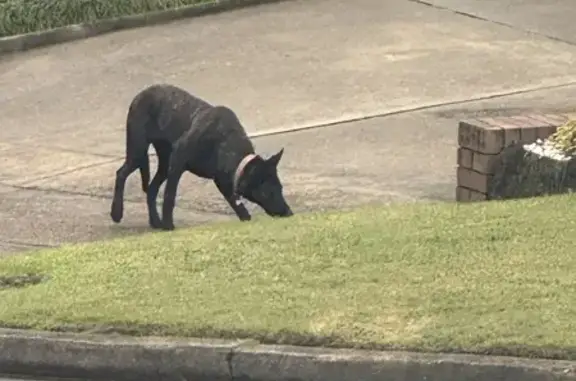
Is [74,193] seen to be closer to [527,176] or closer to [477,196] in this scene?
[477,196]

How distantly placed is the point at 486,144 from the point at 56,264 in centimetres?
299

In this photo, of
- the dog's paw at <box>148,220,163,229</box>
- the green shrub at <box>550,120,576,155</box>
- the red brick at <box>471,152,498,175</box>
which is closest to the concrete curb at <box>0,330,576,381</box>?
the dog's paw at <box>148,220,163,229</box>

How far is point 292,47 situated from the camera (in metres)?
15.2

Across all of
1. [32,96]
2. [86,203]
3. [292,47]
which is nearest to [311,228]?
[86,203]

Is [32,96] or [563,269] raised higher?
[563,269]

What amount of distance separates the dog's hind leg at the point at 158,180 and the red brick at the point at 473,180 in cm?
184

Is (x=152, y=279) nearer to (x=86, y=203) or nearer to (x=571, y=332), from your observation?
(x=571, y=332)

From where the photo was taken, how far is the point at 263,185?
8.96 metres

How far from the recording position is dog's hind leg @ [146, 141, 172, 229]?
959 centimetres

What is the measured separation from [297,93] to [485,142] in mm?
4290

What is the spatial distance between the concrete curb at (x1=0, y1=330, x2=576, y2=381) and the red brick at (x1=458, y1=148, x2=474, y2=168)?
3.65 meters

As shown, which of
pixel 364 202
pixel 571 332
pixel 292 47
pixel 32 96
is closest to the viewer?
pixel 571 332

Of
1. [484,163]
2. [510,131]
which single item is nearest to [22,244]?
[484,163]

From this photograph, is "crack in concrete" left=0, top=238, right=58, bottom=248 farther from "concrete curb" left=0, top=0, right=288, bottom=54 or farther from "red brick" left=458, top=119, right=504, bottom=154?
"concrete curb" left=0, top=0, right=288, bottom=54
